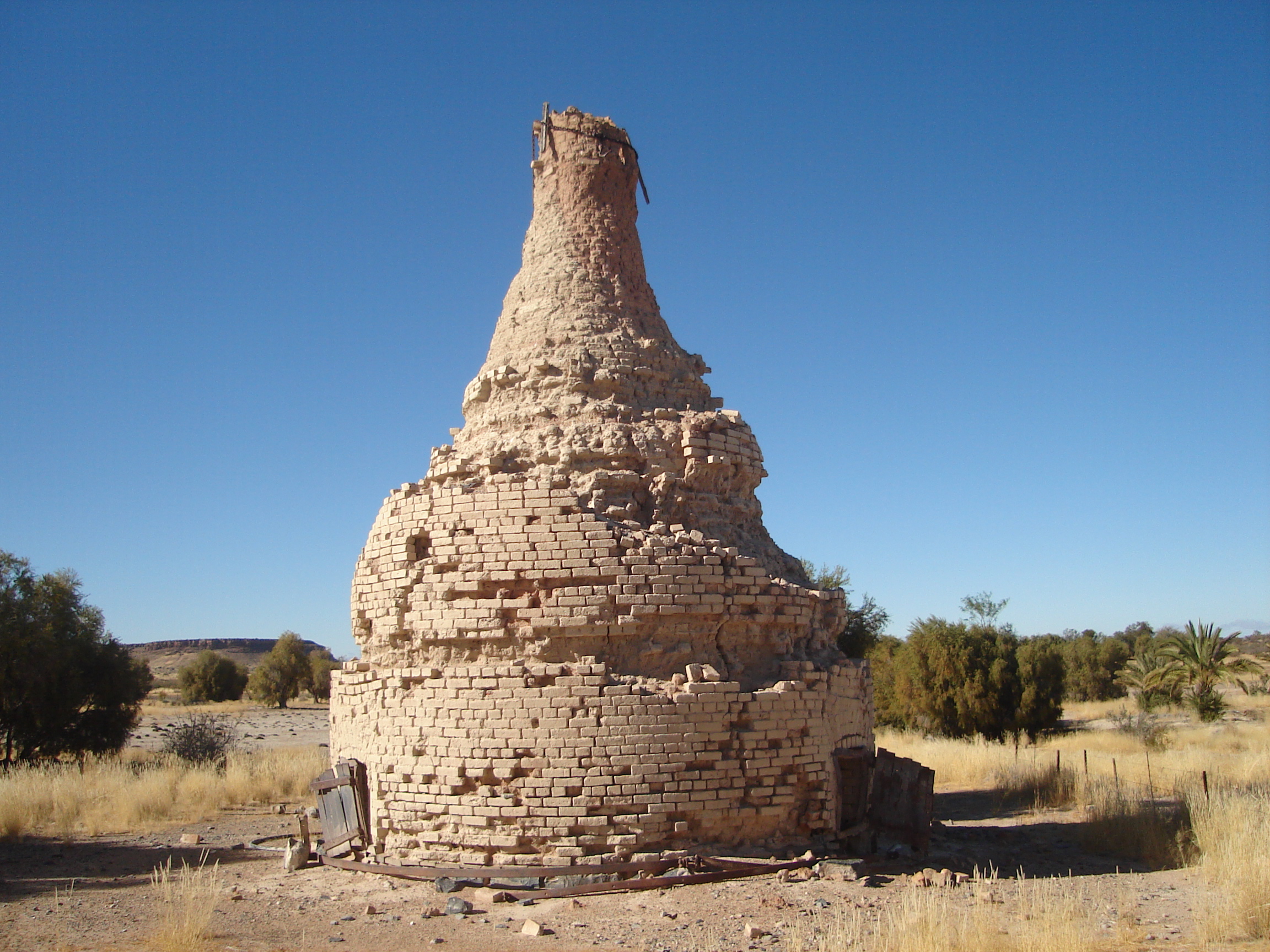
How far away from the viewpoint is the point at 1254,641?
65.1 m

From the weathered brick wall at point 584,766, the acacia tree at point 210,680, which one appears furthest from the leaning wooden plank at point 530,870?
the acacia tree at point 210,680

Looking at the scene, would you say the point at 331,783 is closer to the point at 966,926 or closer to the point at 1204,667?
the point at 966,926

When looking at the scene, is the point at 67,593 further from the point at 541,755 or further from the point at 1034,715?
the point at 1034,715

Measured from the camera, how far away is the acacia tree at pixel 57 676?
55.8 ft

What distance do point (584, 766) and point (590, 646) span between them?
100cm

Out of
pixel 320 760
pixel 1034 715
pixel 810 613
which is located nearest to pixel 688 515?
pixel 810 613

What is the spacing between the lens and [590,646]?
24.8 feet

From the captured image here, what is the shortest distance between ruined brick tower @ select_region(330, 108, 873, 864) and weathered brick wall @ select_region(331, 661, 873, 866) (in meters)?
0.02

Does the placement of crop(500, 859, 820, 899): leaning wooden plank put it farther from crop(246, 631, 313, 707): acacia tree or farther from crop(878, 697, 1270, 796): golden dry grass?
crop(246, 631, 313, 707): acacia tree

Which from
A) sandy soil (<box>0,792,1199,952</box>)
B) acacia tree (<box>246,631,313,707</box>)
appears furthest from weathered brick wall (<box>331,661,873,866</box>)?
acacia tree (<box>246,631,313,707</box>)

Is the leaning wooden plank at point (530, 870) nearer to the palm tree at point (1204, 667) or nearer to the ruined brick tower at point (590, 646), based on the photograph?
the ruined brick tower at point (590, 646)

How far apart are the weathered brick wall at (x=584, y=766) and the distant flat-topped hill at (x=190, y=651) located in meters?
63.7

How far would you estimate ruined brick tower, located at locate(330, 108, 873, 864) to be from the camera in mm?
7148

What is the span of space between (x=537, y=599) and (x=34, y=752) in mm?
15893
